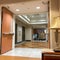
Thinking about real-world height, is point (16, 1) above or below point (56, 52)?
above

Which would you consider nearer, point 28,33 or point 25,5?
point 25,5

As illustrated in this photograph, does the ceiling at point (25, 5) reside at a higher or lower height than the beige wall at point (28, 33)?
higher

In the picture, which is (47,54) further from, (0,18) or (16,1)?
(0,18)

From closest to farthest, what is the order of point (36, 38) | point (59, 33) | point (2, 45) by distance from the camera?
point (59, 33) → point (2, 45) → point (36, 38)

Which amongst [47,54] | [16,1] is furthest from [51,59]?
[16,1]

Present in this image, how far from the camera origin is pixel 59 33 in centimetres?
426

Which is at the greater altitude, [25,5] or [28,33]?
[25,5]

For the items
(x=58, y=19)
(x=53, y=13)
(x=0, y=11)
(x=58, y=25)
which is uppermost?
(x=0, y=11)

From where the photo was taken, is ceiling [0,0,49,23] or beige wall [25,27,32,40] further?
beige wall [25,27,32,40]

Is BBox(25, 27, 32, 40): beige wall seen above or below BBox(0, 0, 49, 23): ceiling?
below

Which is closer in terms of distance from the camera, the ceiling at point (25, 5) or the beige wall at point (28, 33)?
the ceiling at point (25, 5)

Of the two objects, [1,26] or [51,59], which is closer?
[51,59]

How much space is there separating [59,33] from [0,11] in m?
3.87

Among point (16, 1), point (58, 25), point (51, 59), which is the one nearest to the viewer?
point (51, 59)
